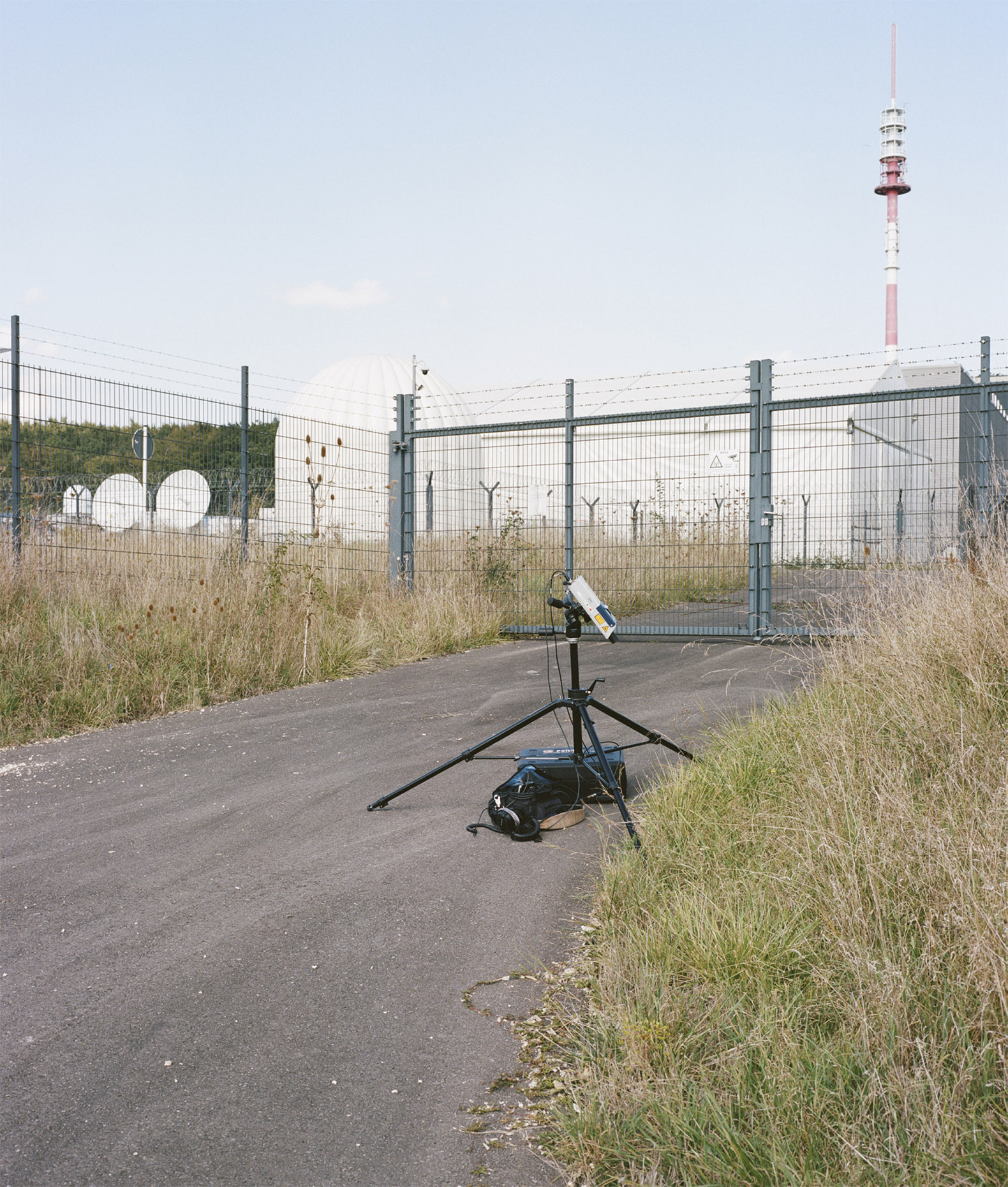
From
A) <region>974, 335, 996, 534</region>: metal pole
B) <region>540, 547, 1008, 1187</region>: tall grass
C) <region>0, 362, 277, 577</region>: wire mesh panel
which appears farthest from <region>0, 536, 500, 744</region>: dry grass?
<region>974, 335, 996, 534</region>: metal pole

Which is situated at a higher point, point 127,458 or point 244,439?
point 244,439

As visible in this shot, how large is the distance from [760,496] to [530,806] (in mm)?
6670

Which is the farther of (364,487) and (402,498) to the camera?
(402,498)

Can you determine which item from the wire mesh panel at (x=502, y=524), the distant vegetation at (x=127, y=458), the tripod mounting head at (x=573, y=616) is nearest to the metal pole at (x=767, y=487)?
the wire mesh panel at (x=502, y=524)

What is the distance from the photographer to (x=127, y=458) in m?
9.34

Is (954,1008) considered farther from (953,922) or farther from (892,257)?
(892,257)

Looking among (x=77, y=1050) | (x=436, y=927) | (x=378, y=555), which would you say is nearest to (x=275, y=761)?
(x=436, y=927)

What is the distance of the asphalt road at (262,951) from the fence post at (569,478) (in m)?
5.23

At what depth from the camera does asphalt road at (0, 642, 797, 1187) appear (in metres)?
2.12

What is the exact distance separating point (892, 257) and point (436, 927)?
49.8 metres

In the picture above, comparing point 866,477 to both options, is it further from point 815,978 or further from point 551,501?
point 815,978

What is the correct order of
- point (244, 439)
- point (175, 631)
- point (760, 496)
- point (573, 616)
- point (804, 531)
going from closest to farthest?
point (573, 616) < point (175, 631) < point (244, 439) < point (804, 531) < point (760, 496)

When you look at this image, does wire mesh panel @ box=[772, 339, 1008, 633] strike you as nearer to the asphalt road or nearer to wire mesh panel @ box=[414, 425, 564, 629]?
wire mesh panel @ box=[414, 425, 564, 629]

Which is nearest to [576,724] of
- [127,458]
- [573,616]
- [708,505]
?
[573,616]
